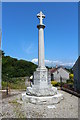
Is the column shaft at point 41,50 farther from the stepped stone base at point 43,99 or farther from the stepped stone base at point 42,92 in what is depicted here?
the stepped stone base at point 43,99

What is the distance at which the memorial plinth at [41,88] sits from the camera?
8430 millimetres

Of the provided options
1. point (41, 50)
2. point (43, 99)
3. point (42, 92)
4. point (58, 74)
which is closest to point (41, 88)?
point (42, 92)

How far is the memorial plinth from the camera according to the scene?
843 cm

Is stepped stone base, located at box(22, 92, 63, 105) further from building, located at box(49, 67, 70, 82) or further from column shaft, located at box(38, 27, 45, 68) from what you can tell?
building, located at box(49, 67, 70, 82)

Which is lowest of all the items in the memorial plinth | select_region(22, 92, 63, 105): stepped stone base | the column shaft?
select_region(22, 92, 63, 105): stepped stone base

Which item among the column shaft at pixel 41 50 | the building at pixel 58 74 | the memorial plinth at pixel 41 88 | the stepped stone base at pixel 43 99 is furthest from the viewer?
the building at pixel 58 74

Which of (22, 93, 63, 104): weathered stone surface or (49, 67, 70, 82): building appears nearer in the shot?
(22, 93, 63, 104): weathered stone surface

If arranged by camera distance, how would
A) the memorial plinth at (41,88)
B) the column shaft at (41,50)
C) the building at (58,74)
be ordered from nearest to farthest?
the memorial plinth at (41,88), the column shaft at (41,50), the building at (58,74)

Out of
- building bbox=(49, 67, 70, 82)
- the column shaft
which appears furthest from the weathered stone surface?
building bbox=(49, 67, 70, 82)

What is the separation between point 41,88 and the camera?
9.08 meters

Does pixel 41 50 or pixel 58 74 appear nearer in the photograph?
pixel 41 50

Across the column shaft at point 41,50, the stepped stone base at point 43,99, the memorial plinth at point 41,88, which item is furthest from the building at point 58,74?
the stepped stone base at point 43,99

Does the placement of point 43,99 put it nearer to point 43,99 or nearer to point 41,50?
point 43,99

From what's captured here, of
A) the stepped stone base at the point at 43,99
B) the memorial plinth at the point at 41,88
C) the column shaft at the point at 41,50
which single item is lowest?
the stepped stone base at the point at 43,99
